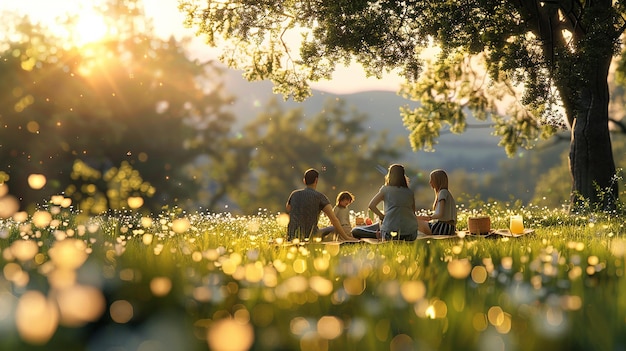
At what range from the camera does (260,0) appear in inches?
840

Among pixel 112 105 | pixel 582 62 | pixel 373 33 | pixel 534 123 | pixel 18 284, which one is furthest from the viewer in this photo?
pixel 112 105

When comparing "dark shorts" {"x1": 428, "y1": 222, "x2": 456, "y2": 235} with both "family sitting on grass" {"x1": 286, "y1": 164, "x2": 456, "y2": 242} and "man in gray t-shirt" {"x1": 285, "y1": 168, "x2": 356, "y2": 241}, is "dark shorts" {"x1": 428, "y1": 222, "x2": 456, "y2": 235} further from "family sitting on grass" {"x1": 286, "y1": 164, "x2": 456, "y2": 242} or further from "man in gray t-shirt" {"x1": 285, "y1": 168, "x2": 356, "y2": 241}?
"man in gray t-shirt" {"x1": 285, "y1": 168, "x2": 356, "y2": 241}

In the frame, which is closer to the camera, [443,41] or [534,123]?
[443,41]

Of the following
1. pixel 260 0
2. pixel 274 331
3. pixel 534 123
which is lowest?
pixel 274 331

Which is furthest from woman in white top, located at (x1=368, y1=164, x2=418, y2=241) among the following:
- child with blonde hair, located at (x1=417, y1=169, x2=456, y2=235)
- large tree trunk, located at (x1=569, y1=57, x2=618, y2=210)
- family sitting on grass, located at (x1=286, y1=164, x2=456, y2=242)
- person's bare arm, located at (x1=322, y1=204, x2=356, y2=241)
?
large tree trunk, located at (x1=569, y1=57, x2=618, y2=210)

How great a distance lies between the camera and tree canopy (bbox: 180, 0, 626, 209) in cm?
1800

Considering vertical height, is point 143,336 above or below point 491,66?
below

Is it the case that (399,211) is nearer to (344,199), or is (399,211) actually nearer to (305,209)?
(305,209)

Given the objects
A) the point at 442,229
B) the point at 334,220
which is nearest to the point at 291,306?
the point at 334,220

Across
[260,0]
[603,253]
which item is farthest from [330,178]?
[603,253]

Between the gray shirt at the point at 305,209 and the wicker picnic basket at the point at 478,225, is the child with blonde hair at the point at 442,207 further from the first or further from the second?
the gray shirt at the point at 305,209

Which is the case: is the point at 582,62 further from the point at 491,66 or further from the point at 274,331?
the point at 274,331

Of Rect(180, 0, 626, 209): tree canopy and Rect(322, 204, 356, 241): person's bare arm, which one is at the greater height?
Rect(180, 0, 626, 209): tree canopy

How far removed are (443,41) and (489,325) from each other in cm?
1570
